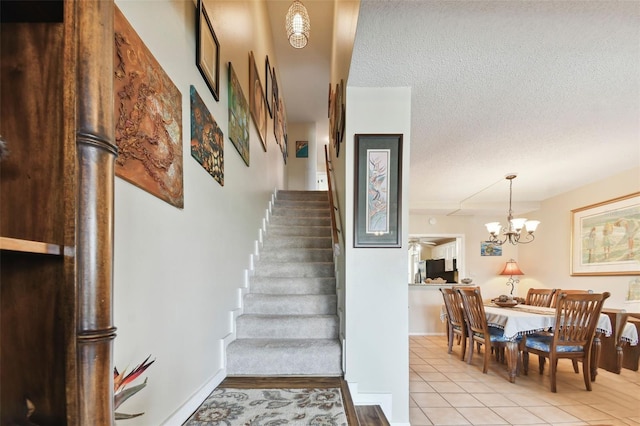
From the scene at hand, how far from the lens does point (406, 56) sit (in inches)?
76.9

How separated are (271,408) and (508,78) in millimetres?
2597

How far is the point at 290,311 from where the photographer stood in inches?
115

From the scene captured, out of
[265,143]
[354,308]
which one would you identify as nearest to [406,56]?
[354,308]

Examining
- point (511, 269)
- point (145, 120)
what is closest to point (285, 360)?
point (145, 120)

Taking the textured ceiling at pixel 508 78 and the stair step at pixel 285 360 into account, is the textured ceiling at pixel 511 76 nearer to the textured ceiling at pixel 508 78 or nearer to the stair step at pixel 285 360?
the textured ceiling at pixel 508 78

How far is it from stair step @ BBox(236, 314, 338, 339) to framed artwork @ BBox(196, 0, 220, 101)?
1.77 metres

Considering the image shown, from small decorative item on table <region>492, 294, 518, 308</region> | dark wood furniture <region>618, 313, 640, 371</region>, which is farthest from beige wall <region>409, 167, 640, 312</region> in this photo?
small decorative item on table <region>492, 294, 518, 308</region>

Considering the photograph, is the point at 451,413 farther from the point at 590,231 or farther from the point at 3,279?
the point at 590,231

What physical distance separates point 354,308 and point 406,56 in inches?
67.2

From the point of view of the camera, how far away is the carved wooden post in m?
0.52

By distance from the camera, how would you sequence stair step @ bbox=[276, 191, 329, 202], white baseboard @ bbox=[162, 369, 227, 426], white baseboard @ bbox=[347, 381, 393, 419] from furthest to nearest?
1. stair step @ bbox=[276, 191, 329, 202]
2. white baseboard @ bbox=[347, 381, 393, 419]
3. white baseboard @ bbox=[162, 369, 227, 426]

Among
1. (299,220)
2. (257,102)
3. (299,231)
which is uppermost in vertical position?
(257,102)

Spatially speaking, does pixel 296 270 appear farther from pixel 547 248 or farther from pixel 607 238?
pixel 547 248

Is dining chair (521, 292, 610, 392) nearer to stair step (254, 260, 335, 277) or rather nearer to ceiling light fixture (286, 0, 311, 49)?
stair step (254, 260, 335, 277)
